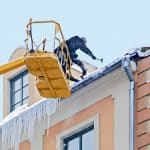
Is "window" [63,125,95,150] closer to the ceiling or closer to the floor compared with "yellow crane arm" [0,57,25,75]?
closer to the floor

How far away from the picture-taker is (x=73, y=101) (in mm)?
23047

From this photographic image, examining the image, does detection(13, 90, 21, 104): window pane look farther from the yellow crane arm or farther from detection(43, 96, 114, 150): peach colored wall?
the yellow crane arm

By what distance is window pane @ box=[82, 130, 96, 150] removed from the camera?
73.4ft

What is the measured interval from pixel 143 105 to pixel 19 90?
6193mm

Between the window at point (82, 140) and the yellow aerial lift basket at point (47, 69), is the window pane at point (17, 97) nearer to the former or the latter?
the window at point (82, 140)

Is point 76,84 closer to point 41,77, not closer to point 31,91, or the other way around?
point 41,77

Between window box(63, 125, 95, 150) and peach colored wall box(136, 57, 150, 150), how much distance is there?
1594mm

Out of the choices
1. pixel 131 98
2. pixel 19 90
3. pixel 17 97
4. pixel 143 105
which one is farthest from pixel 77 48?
pixel 17 97

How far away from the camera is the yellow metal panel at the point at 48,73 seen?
68.4 ft

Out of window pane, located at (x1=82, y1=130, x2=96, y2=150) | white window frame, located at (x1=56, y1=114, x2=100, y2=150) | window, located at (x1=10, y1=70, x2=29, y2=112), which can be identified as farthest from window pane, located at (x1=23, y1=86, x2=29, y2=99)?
window pane, located at (x1=82, y1=130, x2=96, y2=150)

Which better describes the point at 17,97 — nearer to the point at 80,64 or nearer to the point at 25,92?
the point at 25,92

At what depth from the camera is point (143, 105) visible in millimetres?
20938

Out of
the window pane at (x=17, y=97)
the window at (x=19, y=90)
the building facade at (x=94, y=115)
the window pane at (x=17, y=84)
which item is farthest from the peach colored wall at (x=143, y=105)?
the window pane at (x=17, y=84)

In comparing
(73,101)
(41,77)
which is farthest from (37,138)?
(41,77)
